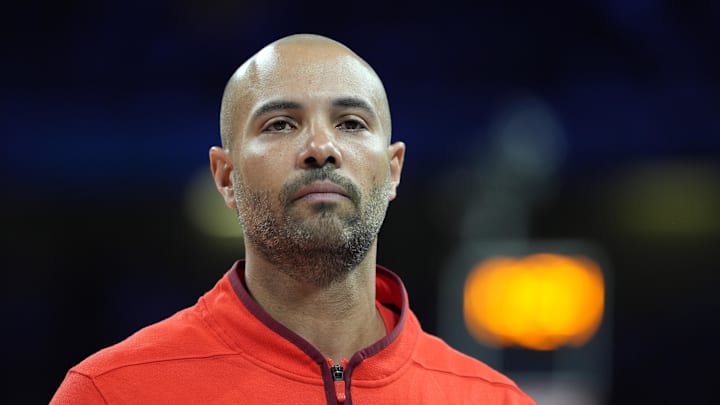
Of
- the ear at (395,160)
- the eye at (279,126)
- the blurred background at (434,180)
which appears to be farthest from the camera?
the blurred background at (434,180)

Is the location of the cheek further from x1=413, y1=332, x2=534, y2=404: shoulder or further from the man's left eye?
x1=413, y1=332, x2=534, y2=404: shoulder

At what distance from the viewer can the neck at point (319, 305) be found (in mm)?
1746

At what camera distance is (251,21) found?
15.7 feet

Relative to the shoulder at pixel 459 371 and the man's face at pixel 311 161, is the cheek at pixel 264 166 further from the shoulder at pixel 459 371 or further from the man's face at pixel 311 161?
the shoulder at pixel 459 371

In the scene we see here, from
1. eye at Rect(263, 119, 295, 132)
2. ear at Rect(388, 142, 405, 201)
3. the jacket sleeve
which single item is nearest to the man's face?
eye at Rect(263, 119, 295, 132)

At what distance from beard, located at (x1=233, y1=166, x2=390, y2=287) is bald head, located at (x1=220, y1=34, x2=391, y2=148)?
150 mm

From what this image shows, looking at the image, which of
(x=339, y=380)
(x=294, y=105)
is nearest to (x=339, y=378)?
(x=339, y=380)

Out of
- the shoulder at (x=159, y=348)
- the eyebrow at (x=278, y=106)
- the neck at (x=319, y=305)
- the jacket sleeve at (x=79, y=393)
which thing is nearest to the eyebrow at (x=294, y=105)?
the eyebrow at (x=278, y=106)

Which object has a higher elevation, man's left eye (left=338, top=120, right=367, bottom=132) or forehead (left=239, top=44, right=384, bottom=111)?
forehead (left=239, top=44, right=384, bottom=111)

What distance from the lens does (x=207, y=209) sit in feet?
15.7

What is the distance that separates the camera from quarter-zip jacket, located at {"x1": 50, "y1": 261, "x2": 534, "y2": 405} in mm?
1615

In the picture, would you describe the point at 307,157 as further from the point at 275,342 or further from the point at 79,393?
the point at 79,393

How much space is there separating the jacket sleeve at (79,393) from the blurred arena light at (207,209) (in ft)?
10.3

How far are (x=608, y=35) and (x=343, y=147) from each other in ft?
11.7
